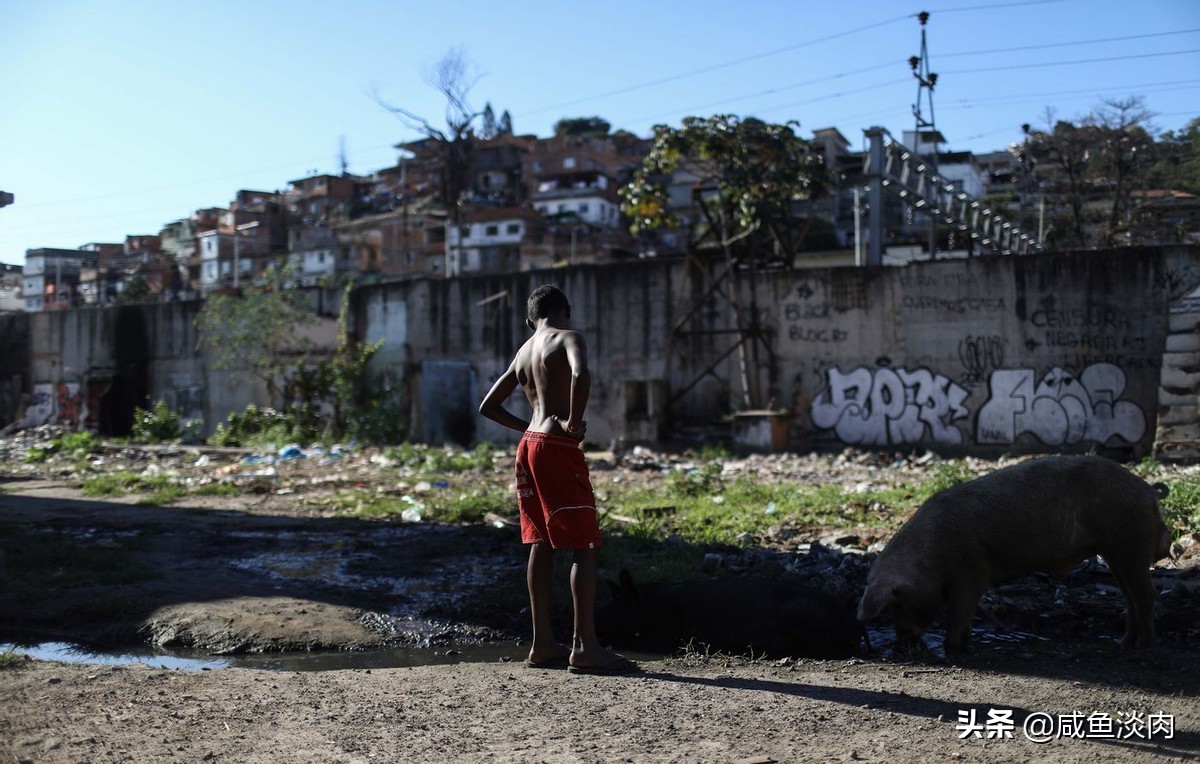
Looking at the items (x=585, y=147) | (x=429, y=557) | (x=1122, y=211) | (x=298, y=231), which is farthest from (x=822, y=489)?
(x=585, y=147)

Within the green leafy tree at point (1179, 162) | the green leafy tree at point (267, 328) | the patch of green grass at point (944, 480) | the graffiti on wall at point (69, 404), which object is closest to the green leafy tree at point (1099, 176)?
the green leafy tree at point (1179, 162)

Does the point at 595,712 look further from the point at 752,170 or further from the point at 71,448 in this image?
the point at 71,448

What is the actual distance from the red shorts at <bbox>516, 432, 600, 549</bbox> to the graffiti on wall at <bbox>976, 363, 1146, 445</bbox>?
486 inches

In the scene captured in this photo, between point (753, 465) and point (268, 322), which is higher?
point (268, 322)

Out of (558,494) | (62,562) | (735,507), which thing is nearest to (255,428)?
(735,507)

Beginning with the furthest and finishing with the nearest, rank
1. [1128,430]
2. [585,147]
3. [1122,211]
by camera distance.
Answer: [585,147], [1122,211], [1128,430]

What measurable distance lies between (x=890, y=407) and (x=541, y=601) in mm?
12617

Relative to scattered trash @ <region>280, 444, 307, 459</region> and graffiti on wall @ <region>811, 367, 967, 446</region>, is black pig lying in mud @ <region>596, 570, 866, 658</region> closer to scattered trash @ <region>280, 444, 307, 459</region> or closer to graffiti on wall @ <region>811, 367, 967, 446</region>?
graffiti on wall @ <region>811, 367, 967, 446</region>

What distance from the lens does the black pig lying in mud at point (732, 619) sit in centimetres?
480

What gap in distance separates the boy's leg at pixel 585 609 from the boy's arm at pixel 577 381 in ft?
1.78

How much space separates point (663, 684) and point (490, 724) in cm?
85

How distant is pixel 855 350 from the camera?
16500mm

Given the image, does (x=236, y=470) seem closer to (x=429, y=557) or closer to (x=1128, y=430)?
(x=429, y=557)

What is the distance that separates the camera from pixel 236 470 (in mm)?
15023
